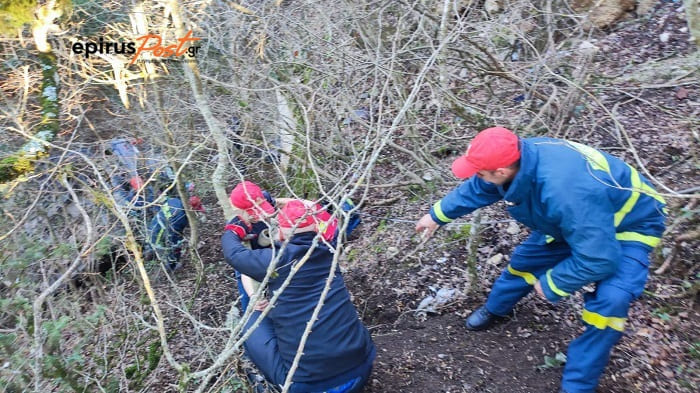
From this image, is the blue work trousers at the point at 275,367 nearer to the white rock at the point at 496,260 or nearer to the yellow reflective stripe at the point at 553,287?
the yellow reflective stripe at the point at 553,287

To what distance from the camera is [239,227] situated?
3160mm

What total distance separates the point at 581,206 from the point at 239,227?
6.41ft

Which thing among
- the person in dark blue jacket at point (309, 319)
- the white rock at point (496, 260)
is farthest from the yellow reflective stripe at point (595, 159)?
the white rock at point (496, 260)

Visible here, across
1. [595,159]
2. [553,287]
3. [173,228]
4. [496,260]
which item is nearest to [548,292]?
[553,287]

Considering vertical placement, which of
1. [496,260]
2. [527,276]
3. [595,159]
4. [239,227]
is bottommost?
[496,260]

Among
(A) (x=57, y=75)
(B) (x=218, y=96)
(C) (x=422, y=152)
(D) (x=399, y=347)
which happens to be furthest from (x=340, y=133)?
(A) (x=57, y=75)

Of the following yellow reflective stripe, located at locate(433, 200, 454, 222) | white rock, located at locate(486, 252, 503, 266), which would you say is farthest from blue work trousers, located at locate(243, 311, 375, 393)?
white rock, located at locate(486, 252, 503, 266)

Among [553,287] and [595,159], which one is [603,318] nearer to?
[553,287]

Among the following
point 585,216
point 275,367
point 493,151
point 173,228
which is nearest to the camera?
point 585,216

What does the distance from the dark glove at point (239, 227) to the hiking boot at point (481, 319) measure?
157 cm

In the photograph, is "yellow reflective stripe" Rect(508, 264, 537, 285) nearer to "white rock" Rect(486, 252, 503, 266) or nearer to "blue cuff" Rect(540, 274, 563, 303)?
"blue cuff" Rect(540, 274, 563, 303)

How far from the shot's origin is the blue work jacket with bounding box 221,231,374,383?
2689 mm

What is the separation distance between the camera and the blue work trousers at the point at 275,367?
9.14ft

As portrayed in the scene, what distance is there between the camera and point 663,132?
4414mm
